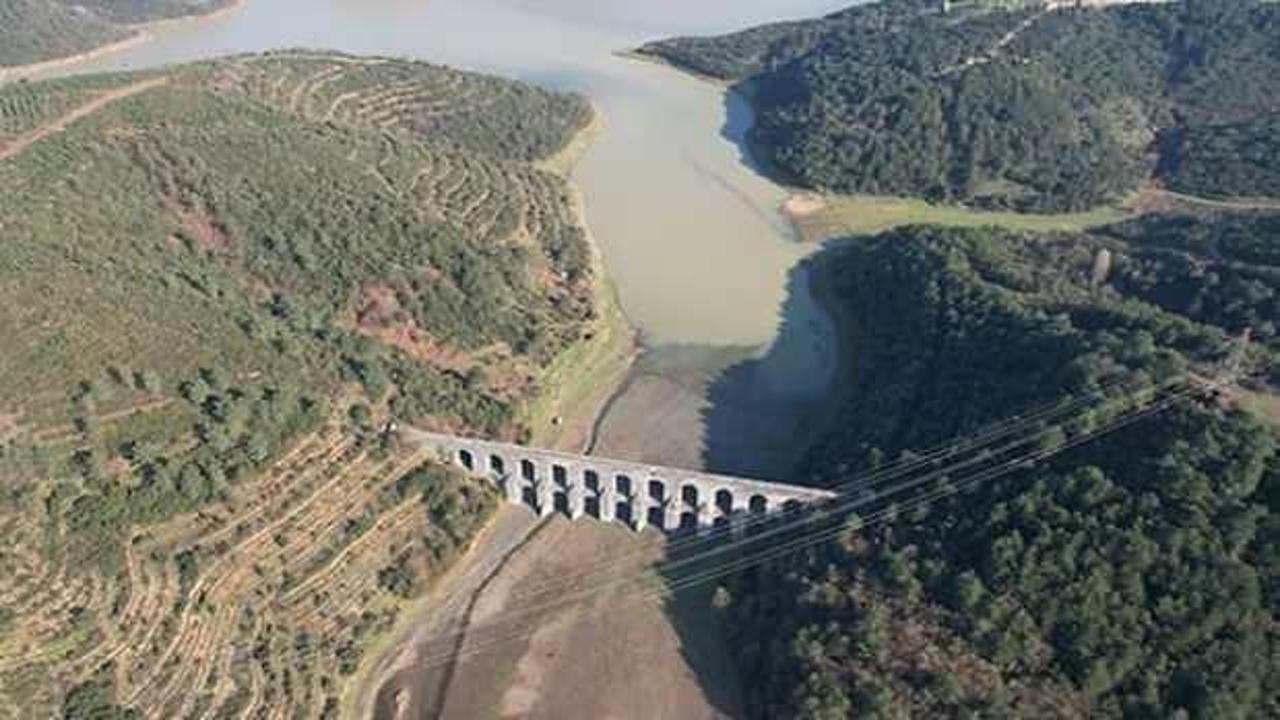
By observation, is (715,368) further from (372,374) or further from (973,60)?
(973,60)

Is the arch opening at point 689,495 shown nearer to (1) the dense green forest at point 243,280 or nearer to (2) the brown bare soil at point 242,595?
(1) the dense green forest at point 243,280

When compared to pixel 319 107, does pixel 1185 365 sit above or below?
below

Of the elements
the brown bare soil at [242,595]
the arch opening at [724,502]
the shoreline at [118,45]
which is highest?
the shoreline at [118,45]

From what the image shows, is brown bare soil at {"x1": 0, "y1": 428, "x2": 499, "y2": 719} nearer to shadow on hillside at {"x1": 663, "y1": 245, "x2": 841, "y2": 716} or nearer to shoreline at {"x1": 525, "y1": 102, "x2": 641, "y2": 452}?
shoreline at {"x1": 525, "y1": 102, "x2": 641, "y2": 452}

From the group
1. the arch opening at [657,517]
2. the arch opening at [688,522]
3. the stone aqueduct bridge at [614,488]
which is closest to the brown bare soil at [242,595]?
the stone aqueduct bridge at [614,488]

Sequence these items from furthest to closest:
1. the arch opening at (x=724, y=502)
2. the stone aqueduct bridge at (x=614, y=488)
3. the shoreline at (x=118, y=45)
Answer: the shoreline at (x=118, y=45)
the arch opening at (x=724, y=502)
the stone aqueduct bridge at (x=614, y=488)

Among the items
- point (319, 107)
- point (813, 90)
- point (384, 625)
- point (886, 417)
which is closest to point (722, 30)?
point (813, 90)

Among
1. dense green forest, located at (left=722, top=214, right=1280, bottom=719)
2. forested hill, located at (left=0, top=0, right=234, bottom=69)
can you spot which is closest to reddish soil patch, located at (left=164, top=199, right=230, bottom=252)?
dense green forest, located at (left=722, top=214, right=1280, bottom=719)
